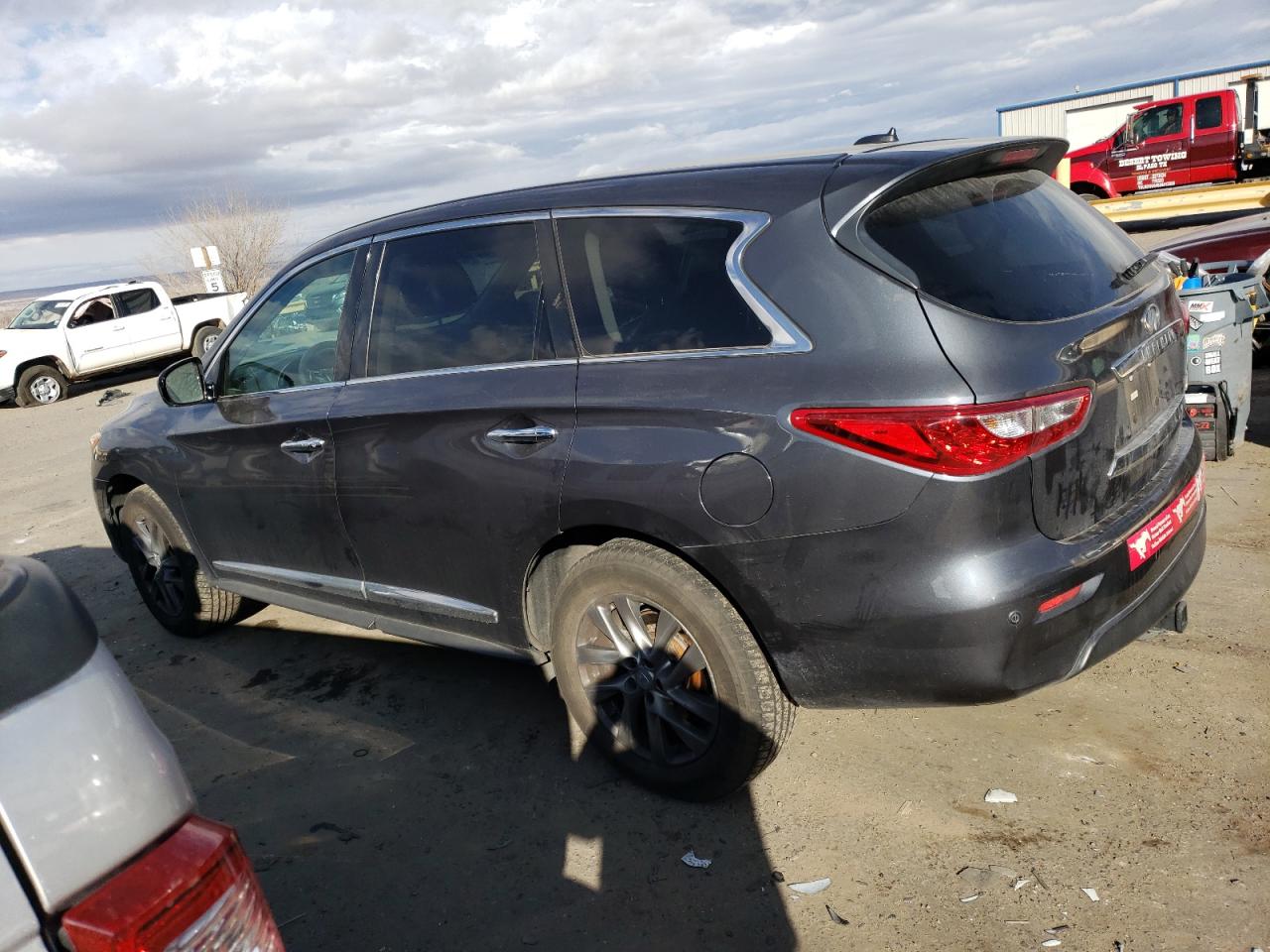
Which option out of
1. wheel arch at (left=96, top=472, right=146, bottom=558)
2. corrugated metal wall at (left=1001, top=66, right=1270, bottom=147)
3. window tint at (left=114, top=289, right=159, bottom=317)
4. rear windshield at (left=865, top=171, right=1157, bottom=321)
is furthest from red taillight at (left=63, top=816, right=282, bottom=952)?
corrugated metal wall at (left=1001, top=66, right=1270, bottom=147)

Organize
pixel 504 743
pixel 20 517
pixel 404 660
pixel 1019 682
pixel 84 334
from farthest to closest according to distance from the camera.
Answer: pixel 84 334 → pixel 20 517 → pixel 404 660 → pixel 504 743 → pixel 1019 682

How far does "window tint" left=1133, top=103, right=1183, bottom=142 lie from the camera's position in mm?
20344

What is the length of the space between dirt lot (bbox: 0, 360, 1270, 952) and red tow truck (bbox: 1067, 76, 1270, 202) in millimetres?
19007

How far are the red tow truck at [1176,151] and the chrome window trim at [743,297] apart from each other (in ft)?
67.5

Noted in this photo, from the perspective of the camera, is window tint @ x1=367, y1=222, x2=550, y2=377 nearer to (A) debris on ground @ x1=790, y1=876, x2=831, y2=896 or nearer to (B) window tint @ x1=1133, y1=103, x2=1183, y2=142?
(A) debris on ground @ x1=790, y1=876, x2=831, y2=896

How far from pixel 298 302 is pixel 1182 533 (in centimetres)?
334

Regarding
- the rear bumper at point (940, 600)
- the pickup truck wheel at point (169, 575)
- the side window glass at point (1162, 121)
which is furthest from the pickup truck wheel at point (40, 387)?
the side window glass at point (1162, 121)

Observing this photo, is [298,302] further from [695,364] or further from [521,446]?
[695,364]

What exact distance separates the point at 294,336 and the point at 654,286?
187 centimetres

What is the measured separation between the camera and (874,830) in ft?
9.74

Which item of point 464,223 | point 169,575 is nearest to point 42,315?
point 169,575

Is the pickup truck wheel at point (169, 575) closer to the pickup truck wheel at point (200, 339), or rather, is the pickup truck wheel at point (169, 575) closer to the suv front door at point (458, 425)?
the suv front door at point (458, 425)

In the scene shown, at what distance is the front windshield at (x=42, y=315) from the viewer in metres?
16.5

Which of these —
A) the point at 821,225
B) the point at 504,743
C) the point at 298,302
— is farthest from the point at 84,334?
the point at 821,225
